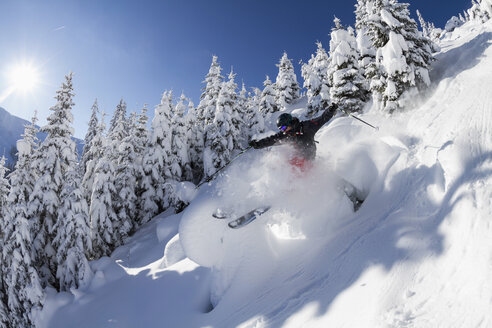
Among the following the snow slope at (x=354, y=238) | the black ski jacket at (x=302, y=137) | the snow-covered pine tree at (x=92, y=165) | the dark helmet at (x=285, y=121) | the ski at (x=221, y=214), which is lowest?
the snow slope at (x=354, y=238)

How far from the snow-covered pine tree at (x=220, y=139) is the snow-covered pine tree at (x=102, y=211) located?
817cm

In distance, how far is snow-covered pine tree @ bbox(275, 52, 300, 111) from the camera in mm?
45844

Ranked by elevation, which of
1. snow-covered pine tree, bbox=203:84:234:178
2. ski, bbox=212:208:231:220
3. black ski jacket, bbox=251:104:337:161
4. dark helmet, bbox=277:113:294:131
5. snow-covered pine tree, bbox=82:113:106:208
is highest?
snow-covered pine tree, bbox=82:113:106:208

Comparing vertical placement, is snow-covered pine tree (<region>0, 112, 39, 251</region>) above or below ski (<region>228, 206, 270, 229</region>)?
above

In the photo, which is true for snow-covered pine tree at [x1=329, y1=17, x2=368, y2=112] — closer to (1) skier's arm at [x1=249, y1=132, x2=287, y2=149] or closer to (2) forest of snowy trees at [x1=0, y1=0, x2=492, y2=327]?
(2) forest of snowy trees at [x1=0, y1=0, x2=492, y2=327]

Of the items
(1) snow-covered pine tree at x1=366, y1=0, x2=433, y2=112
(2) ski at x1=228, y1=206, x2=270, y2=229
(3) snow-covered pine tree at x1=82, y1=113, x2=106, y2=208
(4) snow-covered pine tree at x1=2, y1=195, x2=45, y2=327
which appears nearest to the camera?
(2) ski at x1=228, y1=206, x2=270, y2=229

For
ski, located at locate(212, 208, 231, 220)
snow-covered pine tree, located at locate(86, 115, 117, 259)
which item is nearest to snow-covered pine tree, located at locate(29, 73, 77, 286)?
snow-covered pine tree, located at locate(86, 115, 117, 259)

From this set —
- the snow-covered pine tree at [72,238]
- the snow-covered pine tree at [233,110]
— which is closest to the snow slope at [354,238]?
the snow-covered pine tree at [72,238]

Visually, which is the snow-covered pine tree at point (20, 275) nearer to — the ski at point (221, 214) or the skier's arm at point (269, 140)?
the ski at point (221, 214)

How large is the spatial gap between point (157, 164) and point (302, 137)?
19.0 m

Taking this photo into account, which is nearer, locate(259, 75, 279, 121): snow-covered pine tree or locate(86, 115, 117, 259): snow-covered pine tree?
locate(86, 115, 117, 259): snow-covered pine tree


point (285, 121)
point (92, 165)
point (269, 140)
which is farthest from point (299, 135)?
point (92, 165)

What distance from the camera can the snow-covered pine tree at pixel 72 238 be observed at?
1582 centimetres

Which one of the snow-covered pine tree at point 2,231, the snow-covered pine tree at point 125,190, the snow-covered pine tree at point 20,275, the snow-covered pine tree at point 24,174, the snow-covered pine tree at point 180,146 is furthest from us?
the snow-covered pine tree at point 180,146
